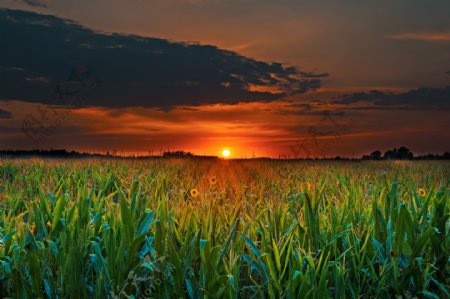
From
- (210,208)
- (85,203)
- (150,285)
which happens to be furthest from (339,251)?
(85,203)

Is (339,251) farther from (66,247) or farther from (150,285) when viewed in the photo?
(66,247)

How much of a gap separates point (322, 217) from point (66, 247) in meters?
2.65

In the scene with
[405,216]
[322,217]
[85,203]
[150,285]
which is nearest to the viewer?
[150,285]

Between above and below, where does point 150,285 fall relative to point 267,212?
below

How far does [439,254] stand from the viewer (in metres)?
4.32

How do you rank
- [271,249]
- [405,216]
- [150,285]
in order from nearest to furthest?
[150,285] < [271,249] < [405,216]

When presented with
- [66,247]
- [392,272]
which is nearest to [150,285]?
[66,247]

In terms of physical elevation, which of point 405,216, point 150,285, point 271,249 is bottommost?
point 150,285

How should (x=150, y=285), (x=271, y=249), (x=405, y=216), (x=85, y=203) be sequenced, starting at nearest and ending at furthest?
1. (x=150, y=285)
2. (x=271, y=249)
3. (x=405, y=216)
4. (x=85, y=203)

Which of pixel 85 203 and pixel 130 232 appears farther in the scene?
pixel 85 203

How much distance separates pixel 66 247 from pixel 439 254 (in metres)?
3.36

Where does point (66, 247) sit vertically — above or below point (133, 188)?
below

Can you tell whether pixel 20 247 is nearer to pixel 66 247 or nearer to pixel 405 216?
pixel 66 247

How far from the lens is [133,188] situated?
502cm
